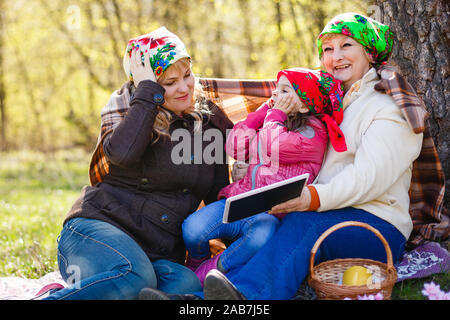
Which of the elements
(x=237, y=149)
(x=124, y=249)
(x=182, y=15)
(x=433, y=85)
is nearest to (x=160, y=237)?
(x=124, y=249)

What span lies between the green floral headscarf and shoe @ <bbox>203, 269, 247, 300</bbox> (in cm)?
164

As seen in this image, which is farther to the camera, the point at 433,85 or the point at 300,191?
the point at 433,85

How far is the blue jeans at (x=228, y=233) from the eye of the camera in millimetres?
2734

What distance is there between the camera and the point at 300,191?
2.59m

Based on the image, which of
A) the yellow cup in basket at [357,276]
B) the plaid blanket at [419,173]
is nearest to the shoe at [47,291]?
the plaid blanket at [419,173]

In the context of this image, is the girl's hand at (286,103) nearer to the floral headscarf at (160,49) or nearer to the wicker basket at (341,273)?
the floral headscarf at (160,49)

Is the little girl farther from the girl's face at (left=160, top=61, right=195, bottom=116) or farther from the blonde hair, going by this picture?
the girl's face at (left=160, top=61, right=195, bottom=116)

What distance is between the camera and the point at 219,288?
2.29m

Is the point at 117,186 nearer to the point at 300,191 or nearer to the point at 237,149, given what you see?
the point at 237,149

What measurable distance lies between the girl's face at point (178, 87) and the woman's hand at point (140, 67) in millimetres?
97

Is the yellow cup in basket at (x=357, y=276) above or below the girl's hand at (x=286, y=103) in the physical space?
below
